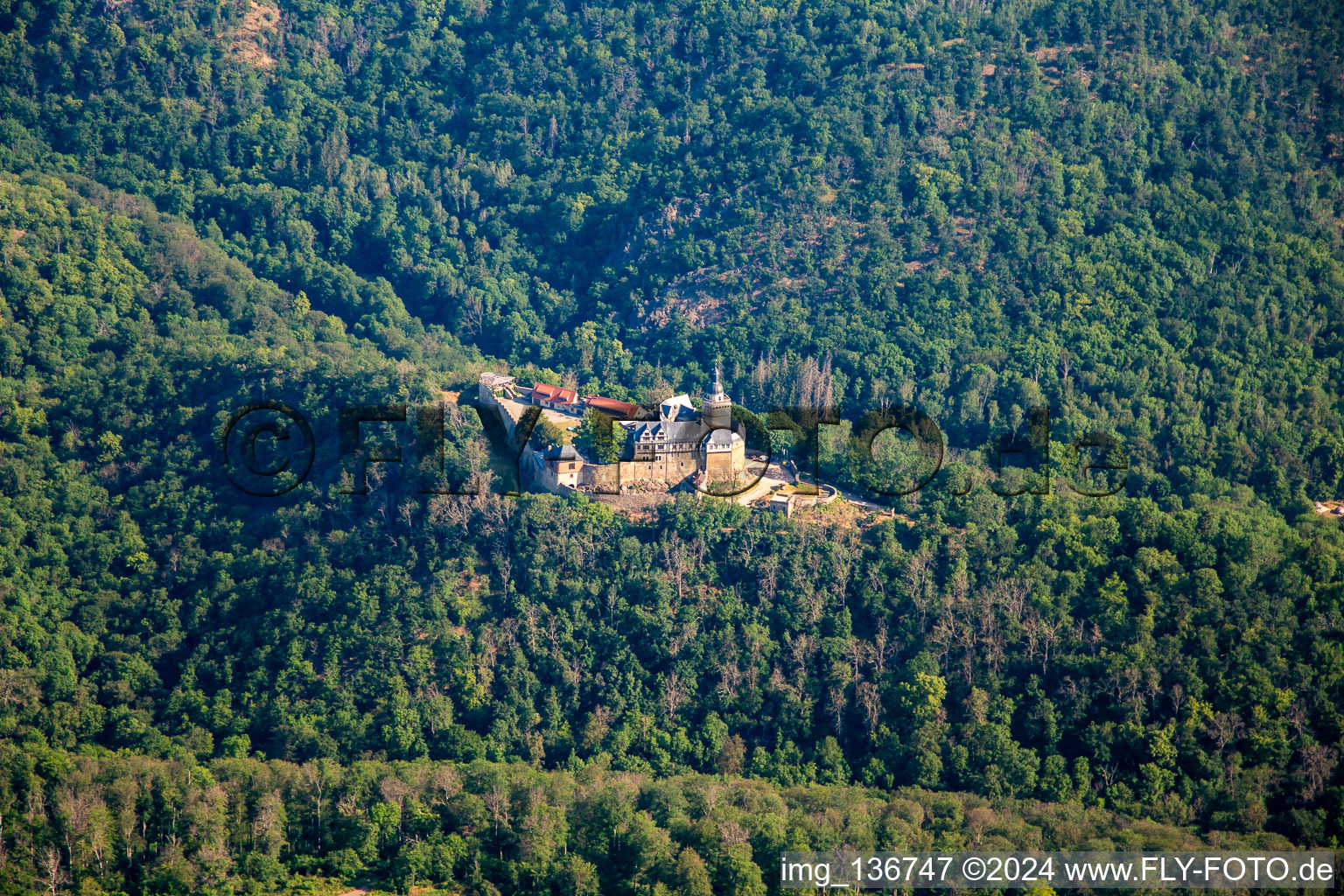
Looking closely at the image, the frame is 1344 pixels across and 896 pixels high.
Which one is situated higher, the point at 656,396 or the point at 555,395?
the point at 656,396

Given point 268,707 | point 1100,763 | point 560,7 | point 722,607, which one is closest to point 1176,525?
point 1100,763

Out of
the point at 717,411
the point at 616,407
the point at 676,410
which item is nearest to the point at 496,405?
the point at 616,407

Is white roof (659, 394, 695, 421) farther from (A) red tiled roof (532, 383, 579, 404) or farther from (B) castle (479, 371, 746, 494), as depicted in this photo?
(A) red tiled roof (532, 383, 579, 404)

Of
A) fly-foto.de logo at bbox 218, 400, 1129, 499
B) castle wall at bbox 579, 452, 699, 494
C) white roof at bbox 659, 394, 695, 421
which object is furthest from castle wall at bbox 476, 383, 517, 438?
white roof at bbox 659, 394, 695, 421

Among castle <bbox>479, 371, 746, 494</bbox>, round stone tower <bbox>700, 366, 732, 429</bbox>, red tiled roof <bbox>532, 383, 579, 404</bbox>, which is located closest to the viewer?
castle <bbox>479, 371, 746, 494</bbox>

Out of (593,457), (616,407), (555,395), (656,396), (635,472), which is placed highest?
(656,396)

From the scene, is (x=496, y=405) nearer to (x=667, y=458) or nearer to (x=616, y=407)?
(x=616, y=407)

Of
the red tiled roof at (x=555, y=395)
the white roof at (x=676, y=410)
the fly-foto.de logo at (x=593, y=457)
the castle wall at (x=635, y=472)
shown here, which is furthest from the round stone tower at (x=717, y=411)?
the red tiled roof at (x=555, y=395)
